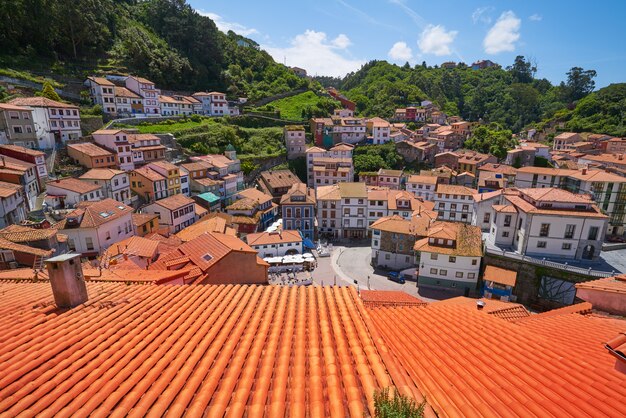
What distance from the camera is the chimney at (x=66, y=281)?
7.70 metres

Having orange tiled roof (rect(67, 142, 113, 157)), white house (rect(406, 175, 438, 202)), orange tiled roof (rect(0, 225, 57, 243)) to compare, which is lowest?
white house (rect(406, 175, 438, 202))

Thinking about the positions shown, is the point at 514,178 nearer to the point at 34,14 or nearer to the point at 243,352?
the point at 243,352

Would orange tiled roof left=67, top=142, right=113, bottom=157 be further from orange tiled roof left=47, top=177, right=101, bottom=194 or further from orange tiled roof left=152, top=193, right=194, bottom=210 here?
orange tiled roof left=152, top=193, right=194, bottom=210

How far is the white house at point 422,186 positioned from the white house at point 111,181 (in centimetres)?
4504

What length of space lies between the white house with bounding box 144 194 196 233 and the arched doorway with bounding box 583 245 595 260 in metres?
44.0

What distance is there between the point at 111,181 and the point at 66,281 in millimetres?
34282

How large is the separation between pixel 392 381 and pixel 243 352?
254 centimetres

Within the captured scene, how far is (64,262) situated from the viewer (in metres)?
7.85

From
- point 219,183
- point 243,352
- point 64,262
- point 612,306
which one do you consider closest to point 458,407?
point 243,352

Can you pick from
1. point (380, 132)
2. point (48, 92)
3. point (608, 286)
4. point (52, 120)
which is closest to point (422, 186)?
Answer: point (380, 132)

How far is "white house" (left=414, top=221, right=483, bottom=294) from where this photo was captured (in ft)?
103

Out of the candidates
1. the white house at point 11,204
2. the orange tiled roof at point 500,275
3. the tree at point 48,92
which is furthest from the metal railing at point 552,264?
the tree at point 48,92

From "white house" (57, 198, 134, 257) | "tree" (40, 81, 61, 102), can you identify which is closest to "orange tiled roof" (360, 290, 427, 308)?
"white house" (57, 198, 134, 257)

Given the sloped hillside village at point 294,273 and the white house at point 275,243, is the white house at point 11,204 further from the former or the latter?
the white house at point 275,243
